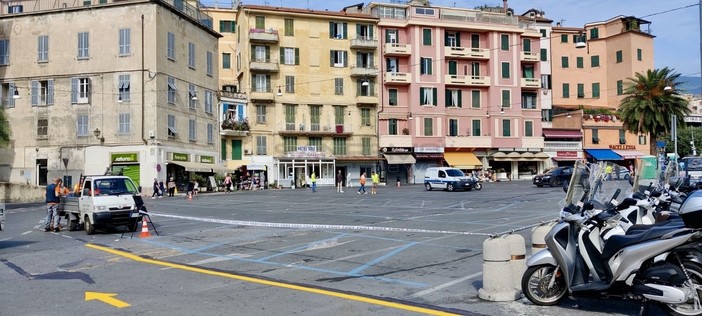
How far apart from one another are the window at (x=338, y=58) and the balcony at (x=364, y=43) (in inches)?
55.0

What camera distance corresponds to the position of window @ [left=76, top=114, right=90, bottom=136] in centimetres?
4650

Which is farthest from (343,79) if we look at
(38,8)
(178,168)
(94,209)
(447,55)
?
(94,209)

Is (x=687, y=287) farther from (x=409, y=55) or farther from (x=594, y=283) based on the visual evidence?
(x=409, y=55)

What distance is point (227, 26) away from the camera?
64.6 m

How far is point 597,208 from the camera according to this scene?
7.75 m

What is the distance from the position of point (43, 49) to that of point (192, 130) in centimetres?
1321

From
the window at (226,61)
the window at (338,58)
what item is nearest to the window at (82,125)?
the window at (226,61)

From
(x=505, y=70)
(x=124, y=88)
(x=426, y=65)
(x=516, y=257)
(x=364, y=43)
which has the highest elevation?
(x=364, y=43)

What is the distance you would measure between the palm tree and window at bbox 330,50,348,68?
27303 millimetres

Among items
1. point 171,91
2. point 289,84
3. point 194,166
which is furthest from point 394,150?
point 171,91

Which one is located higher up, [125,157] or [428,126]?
[428,126]

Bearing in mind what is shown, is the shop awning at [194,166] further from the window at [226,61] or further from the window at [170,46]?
the window at [226,61]

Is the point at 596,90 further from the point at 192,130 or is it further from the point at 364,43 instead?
the point at 192,130

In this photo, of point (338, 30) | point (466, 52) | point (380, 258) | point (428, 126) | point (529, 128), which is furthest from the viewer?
point (529, 128)
